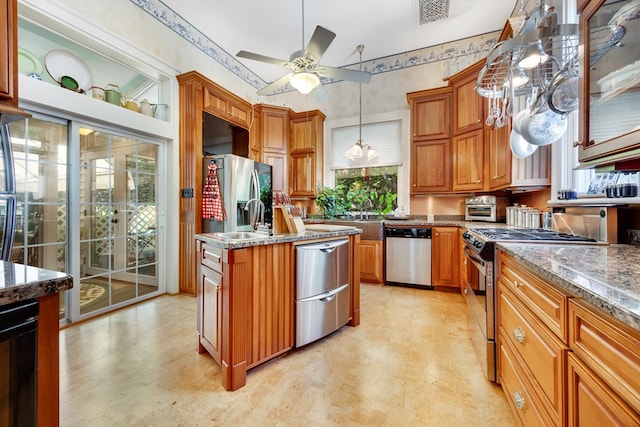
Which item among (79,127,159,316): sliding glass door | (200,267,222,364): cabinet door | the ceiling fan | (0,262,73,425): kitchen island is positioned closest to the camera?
(0,262,73,425): kitchen island

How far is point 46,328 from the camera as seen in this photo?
2.42 ft

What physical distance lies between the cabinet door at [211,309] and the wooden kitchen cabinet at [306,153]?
9.39 ft

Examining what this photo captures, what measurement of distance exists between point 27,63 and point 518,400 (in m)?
4.07

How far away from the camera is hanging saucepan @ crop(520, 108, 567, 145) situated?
5.85 ft

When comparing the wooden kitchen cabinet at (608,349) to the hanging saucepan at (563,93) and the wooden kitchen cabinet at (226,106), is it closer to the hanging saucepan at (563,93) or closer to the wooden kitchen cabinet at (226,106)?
the hanging saucepan at (563,93)

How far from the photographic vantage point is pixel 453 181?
11.7 ft

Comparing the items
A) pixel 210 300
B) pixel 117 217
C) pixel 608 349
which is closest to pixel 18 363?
pixel 210 300

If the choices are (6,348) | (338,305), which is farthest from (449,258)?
(6,348)

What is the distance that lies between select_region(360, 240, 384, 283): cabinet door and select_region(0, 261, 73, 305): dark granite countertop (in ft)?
10.7

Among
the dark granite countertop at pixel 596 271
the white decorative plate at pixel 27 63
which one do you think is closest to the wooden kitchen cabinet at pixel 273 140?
the white decorative plate at pixel 27 63

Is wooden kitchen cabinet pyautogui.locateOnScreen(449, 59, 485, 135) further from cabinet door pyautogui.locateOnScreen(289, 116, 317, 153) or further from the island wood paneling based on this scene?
the island wood paneling

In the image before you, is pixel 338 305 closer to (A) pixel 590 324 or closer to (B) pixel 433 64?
(A) pixel 590 324

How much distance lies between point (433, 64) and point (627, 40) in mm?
3377

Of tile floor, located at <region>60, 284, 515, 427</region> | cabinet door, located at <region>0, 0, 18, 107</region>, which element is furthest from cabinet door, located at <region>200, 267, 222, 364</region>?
cabinet door, located at <region>0, 0, 18, 107</region>
